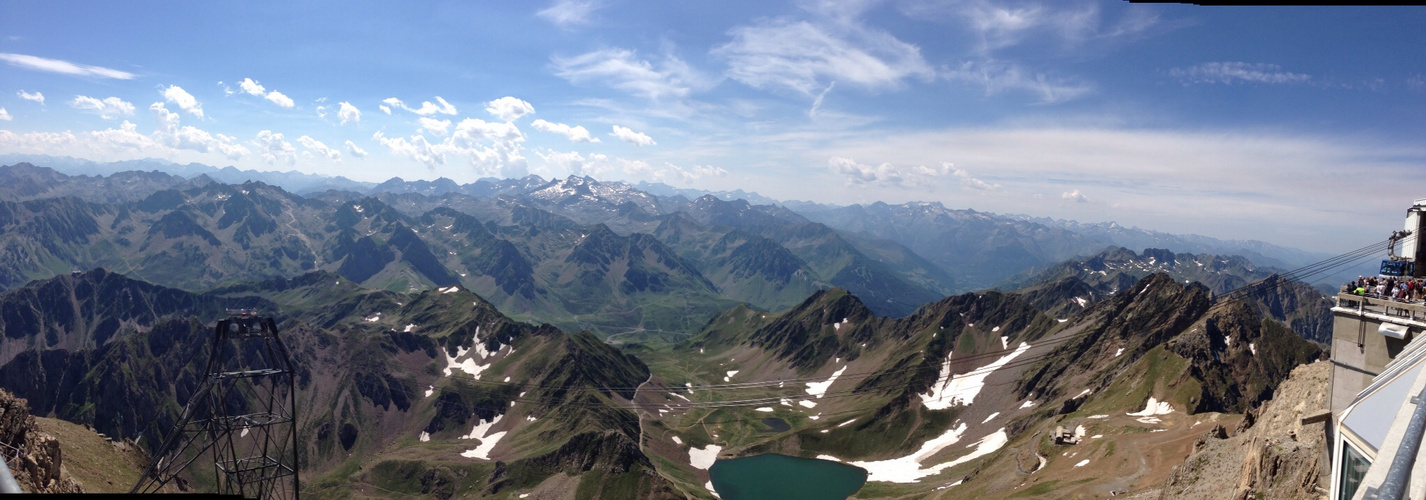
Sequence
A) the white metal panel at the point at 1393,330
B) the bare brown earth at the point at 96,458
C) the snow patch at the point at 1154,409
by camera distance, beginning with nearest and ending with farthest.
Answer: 1. the white metal panel at the point at 1393,330
2. the bare brown earth at the point at 96,458
3. the snow patch at the point at 1154,409

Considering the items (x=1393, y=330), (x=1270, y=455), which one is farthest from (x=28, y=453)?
(x=1393, y=330)

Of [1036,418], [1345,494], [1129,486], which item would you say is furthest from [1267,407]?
[1036,418]

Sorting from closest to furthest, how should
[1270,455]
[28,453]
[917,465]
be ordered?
[1270,455] → [28,453] → [917,465]

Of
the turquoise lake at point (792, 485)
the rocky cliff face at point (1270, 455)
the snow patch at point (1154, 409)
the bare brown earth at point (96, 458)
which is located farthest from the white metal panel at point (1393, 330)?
the turquoise lake at point (792, 485)

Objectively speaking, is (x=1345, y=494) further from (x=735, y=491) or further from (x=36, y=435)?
(x=735, y=491)

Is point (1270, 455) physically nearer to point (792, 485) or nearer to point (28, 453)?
point (28, 453)

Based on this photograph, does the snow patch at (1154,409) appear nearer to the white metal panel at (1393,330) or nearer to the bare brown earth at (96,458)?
the white metal panel at (1393,330)

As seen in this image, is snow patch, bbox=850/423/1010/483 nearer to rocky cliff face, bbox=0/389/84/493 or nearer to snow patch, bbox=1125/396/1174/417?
snow patch, bbox=1125/396/1174/417
